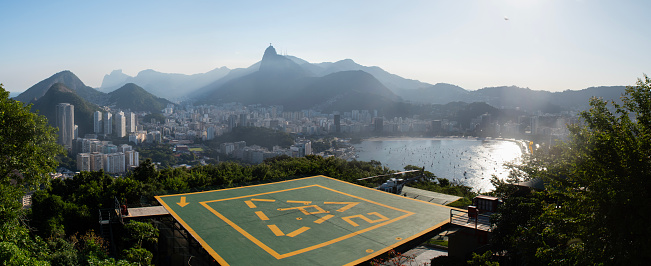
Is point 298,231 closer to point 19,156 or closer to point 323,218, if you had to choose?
point 323,218

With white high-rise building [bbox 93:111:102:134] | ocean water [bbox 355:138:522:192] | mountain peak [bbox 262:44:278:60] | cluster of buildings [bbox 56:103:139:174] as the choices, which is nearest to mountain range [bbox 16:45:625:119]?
mountain peak [bbox 262:44:278:60]

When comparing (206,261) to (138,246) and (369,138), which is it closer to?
(138,246)

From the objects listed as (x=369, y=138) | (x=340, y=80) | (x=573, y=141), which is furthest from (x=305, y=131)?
(x=573, y=141)

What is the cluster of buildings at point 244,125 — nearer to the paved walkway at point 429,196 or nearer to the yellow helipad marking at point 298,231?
the paved walkway at point 429,196

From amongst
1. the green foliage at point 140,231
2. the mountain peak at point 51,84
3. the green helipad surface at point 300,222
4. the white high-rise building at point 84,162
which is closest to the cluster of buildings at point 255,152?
the white high-rise building at point 84,162

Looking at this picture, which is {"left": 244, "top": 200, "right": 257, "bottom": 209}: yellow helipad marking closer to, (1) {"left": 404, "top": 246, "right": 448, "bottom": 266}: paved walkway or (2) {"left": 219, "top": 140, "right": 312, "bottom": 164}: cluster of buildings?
(1) {"left": 404, "top": 246, "right": 448, "bottom": 266}: paved walkway
